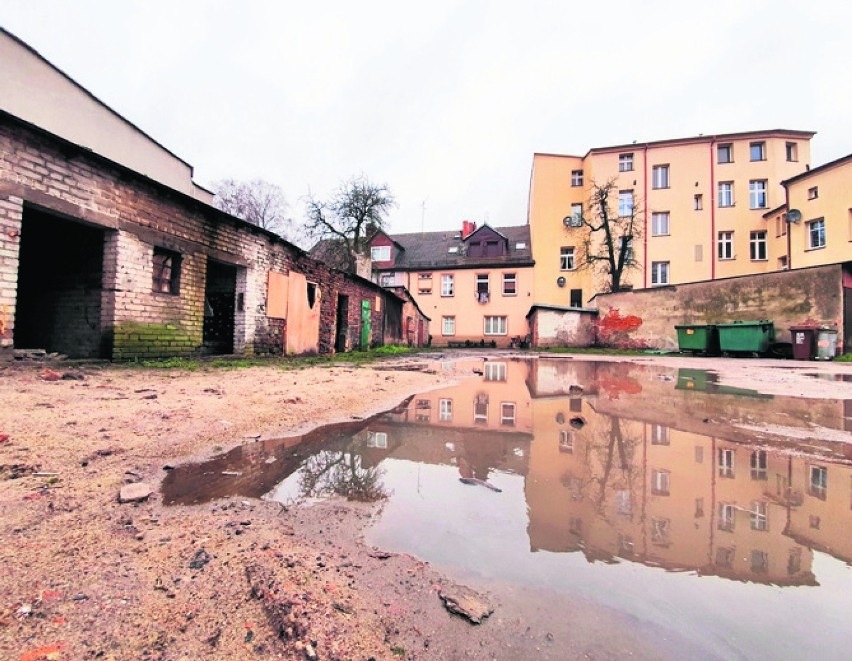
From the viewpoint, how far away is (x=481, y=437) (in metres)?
3.54

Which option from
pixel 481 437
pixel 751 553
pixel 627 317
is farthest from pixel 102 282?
pixel 627 317

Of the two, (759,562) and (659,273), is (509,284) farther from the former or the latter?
(759,562)

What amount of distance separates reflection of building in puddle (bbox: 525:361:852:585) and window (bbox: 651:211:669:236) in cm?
3032

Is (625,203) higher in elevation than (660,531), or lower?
higher

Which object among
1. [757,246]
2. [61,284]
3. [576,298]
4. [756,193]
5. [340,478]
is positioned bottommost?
[340,478]

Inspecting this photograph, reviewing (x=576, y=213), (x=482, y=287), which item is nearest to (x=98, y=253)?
(x=482, y=287)

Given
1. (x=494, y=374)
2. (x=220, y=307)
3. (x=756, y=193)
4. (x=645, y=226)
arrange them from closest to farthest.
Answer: (x=494, y=374) < (x=220, y=307) < (x=756, y=193) < (x=645, y=226)

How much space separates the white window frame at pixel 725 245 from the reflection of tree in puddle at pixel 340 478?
3335 cm

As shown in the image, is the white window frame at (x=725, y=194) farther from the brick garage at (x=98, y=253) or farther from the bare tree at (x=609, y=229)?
the brick garage at (x=98, y=253)

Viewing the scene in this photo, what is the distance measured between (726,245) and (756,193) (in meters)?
3.97

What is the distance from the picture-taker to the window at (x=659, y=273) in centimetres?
2823

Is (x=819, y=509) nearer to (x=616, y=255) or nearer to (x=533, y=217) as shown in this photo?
(x=616, y=255)

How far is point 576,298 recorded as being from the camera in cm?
3011

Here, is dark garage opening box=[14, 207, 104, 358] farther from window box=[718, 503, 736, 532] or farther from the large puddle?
window box=[718, 503, 736, 532]
